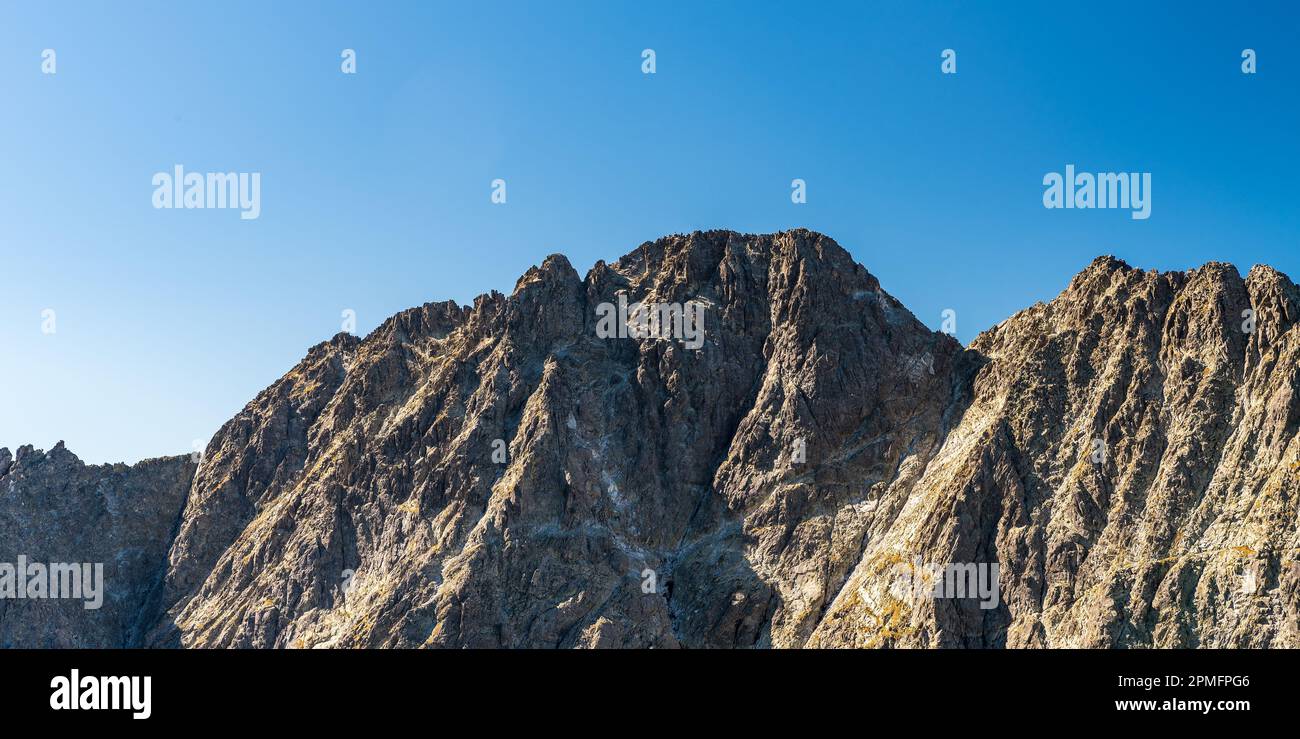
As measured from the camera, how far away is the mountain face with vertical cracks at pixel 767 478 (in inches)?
5404

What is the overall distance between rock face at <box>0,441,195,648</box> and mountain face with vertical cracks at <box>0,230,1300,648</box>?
5.27 feet

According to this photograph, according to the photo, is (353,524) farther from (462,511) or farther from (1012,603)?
(1012,603)

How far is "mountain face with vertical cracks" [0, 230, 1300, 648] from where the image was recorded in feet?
450

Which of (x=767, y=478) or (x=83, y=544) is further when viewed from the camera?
(x=83, y=544)

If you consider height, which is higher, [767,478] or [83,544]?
[767,478]

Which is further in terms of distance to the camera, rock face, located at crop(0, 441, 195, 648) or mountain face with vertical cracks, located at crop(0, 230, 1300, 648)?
rock face, located at crop(0, 441, 195, 648)

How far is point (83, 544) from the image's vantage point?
628 feet

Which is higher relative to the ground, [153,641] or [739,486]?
[739,486]

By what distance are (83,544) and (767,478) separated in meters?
115

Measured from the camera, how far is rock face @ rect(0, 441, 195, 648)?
17862 centimetres

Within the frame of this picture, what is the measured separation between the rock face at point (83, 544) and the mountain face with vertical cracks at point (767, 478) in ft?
5.27

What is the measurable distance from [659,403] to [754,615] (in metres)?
40.7
